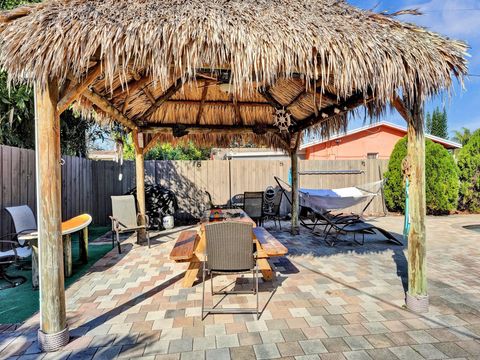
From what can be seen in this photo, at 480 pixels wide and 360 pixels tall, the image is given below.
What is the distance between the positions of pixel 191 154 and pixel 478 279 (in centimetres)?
1808

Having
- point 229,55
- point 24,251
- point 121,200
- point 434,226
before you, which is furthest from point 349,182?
point 24,251

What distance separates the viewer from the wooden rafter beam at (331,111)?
4129mm

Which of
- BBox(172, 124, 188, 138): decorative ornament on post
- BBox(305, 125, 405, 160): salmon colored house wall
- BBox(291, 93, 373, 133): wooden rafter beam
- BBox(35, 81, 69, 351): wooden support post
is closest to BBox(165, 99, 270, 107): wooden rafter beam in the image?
BBox(172, 124, 188, 138): decorative ornament on post

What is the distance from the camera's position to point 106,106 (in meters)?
4.32

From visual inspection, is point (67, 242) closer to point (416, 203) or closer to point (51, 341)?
point (51, 341)

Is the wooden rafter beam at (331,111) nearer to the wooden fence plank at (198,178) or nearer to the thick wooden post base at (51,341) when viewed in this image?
the wooden fence plank at (198,178)

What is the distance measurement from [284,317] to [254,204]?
3.85m

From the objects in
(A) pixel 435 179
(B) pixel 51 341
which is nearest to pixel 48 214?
(B) pixel 51 341

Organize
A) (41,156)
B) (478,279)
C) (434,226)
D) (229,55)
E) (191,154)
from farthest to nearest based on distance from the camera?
(191,154), (434,226), (478,279), (229,55), (41,156)

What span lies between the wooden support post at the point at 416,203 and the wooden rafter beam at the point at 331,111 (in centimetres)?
58

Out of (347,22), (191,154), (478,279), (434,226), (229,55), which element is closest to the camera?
(229,55)

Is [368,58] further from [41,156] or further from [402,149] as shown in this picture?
[402,149]

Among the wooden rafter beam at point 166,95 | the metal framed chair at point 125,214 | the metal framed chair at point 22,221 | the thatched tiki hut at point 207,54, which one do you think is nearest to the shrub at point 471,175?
the thatched tiki hut at point 207,54

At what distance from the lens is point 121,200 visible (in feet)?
18.2
